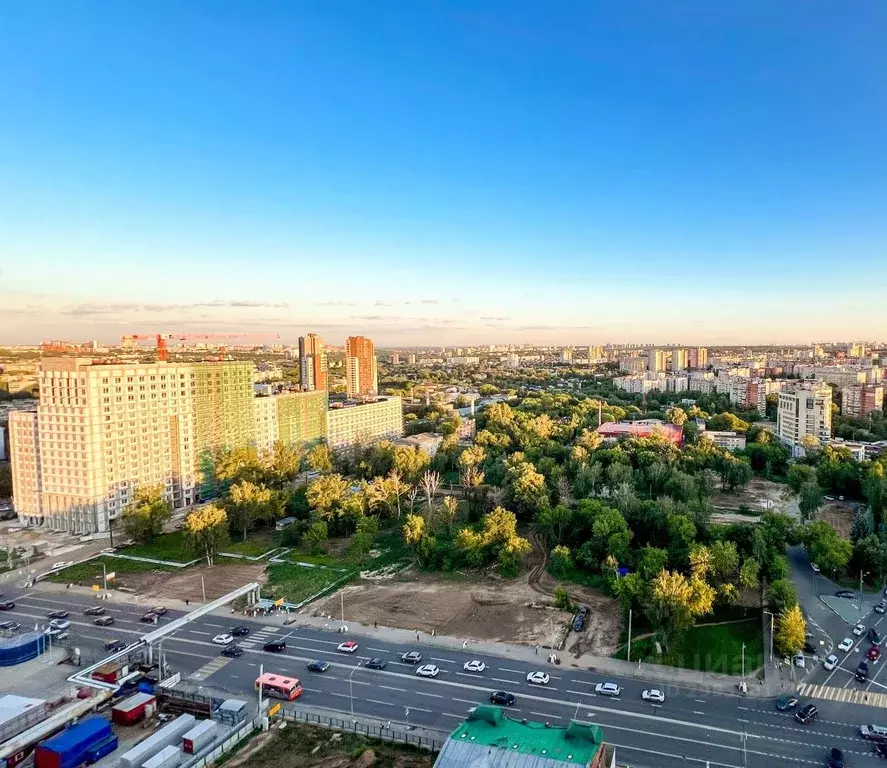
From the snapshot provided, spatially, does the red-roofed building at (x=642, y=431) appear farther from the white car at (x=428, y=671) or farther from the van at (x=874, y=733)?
the white car at (x=428, y=671)

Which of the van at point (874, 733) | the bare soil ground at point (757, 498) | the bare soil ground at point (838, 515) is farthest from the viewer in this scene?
the bare soil ground at point (757, 498)

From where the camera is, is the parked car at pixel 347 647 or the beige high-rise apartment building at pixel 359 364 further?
the beige high-rise apartment building at pixel 359 364

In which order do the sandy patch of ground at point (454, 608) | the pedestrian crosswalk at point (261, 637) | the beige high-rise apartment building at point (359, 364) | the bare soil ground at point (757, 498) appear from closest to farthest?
the pedestrian crosswalk at point (261, 637) → the sandy patch of ground at point (454, 608) → the bare soil ground at point (757, 498) → the beige high-rise apartment building at point (359, 364)

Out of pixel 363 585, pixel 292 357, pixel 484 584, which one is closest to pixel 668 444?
pixel 484 584

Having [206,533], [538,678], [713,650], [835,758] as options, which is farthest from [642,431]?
[835,758]

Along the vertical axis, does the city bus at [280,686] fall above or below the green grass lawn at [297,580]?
above

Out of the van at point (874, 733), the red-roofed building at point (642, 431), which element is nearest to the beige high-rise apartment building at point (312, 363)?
the red-roofed building at point (642, 431)

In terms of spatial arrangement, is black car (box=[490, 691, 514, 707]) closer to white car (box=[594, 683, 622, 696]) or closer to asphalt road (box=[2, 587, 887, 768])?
asphalt road (box=[2, 587, 887, 768])

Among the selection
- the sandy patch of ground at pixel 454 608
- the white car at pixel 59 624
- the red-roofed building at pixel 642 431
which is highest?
the red-roofed building at pixel 642 431

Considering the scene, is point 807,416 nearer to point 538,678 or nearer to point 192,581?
point 538,678
